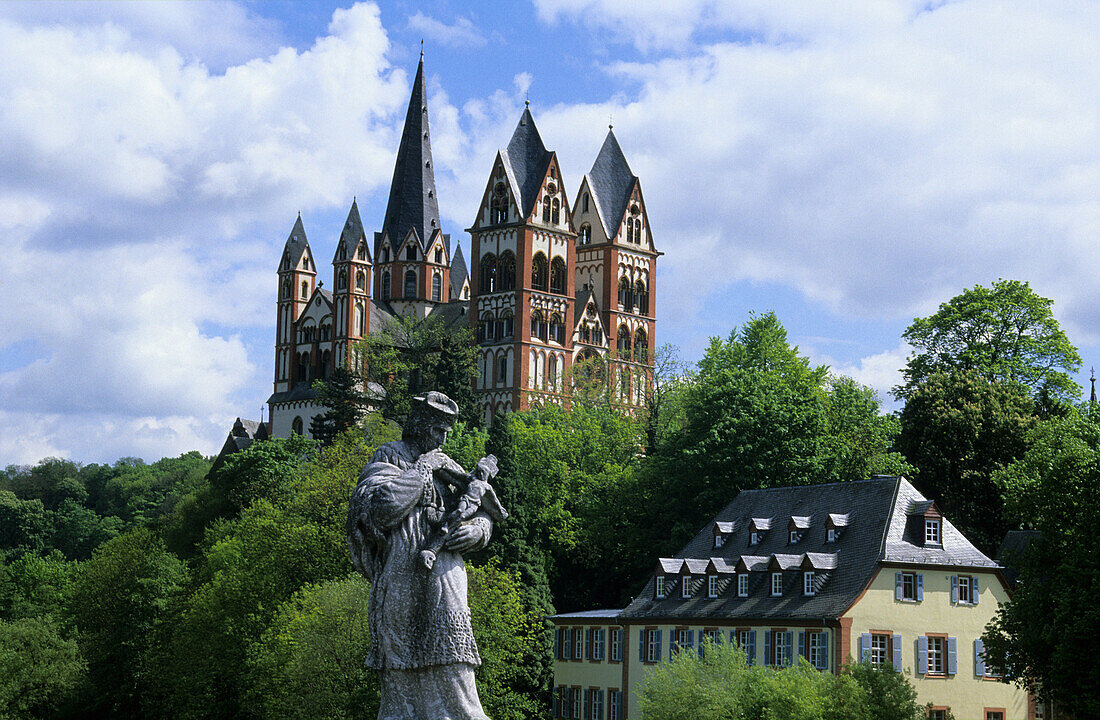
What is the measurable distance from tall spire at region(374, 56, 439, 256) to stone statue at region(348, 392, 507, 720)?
128792 mm

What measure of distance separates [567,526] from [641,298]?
62415 mm

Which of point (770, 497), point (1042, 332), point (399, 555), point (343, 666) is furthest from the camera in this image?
point (1042, 332)

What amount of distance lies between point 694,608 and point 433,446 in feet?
142

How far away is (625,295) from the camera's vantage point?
437 ft

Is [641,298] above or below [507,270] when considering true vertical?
below

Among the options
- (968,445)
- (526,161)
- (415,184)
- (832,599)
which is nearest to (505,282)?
(526,161)

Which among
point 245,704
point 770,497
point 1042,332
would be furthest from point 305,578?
point 1042,332

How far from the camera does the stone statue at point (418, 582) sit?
11773mm

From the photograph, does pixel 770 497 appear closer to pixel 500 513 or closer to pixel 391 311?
pixel 500 513

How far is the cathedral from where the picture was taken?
123625 mm

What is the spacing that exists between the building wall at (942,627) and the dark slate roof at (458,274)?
102 meters

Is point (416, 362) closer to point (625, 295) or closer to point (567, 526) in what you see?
point (625, 295)

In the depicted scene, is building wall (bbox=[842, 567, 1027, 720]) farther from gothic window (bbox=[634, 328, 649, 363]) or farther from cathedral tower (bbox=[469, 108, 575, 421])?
gothic window (bbox=[634, 328, 649, 363])

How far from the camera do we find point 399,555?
1192 centimetres
